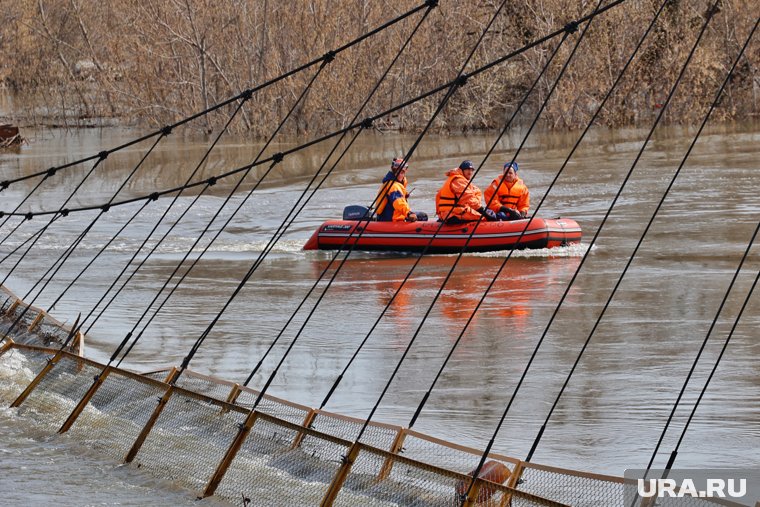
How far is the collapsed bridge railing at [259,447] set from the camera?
6324mm

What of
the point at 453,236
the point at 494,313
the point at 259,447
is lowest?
the point at 259,447

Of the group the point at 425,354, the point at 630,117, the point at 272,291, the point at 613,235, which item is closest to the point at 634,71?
the point at 630,117

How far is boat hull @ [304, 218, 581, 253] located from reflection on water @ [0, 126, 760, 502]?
0.20m

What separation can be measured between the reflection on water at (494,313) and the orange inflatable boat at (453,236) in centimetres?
20

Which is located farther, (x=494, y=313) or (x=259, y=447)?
(x=494, y=313)

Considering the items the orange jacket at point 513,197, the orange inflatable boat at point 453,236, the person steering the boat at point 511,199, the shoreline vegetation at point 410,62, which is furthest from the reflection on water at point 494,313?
the shoreline vegetation at point 410,62

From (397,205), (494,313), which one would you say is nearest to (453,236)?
(397,205)

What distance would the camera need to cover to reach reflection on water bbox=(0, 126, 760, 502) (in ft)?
30.2

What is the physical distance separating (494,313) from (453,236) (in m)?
4.05

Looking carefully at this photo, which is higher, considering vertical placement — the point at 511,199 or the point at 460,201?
the point at 511,199

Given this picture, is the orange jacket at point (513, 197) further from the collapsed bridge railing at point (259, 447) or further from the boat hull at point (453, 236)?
the collapsed bridge railing at point (259, 447)

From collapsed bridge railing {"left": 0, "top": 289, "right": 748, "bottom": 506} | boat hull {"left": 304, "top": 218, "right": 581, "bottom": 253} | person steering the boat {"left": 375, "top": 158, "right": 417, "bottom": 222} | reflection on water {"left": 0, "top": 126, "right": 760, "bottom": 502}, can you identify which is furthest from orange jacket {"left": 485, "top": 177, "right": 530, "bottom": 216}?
collapsed bridge railing {"left": 0, "top": 289, "right": 748, "bottom": 506}

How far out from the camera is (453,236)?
57.0 feet

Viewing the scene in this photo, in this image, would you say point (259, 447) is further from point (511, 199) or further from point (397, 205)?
point (511, 199)
